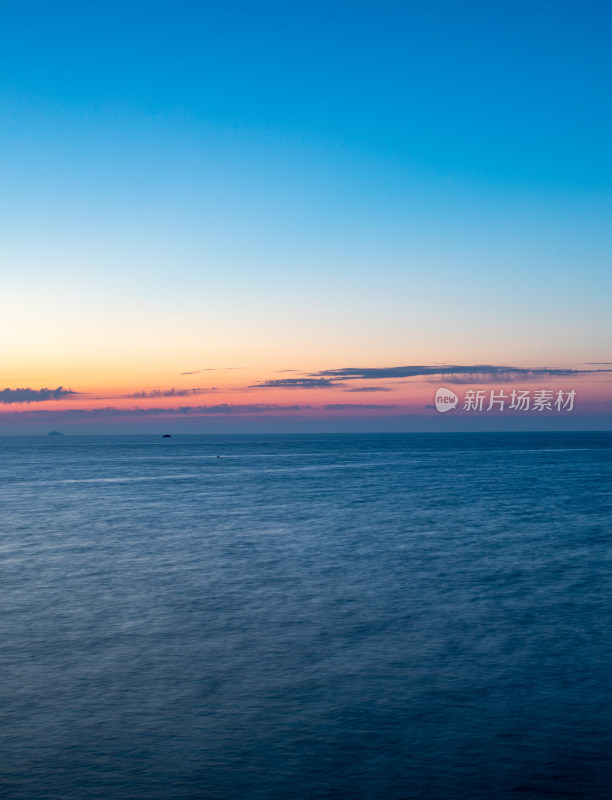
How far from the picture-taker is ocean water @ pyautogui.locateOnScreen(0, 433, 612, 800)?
474 inches

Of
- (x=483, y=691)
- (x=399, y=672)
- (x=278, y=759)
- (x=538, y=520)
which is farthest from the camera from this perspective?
(x=538, y=520)

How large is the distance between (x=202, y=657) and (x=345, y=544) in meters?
20.4

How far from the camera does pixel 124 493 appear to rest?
73.9 m

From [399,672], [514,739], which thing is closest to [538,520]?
[399,672]

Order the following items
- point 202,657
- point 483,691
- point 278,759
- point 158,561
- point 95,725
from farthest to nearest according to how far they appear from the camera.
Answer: point 158,561 < point 202,657 < point 483,691 < point 95,725 < point 278,759

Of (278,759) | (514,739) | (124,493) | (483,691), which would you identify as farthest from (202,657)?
(124,493)

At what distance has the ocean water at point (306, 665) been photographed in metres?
12.0

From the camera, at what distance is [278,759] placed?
12.5 m

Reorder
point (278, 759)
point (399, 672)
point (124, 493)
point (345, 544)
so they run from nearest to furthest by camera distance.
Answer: point (278, 759), point (399, 672), point (345, 544), point (124, 493)

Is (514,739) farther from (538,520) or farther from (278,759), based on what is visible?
(538,520)

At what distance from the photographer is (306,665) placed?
17734 millimetres

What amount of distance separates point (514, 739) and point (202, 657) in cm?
866

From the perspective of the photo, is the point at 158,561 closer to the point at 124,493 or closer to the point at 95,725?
the point at 95,725

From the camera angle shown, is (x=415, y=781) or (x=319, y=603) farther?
(x=319, y=603)
